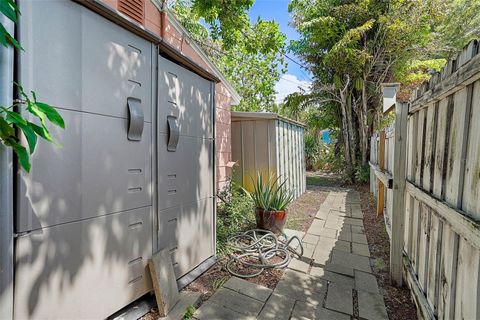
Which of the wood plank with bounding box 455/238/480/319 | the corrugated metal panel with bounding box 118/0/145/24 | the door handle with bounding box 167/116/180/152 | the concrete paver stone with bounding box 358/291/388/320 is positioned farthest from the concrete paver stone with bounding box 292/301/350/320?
the corrugated metal panel with bounding box 118/0/145/24

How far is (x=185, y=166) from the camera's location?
A: 2326mm

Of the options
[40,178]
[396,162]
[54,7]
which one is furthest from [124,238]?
[396,162]

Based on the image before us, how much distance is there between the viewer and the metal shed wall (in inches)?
207

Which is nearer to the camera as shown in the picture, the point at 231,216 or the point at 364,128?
the point at 231,216

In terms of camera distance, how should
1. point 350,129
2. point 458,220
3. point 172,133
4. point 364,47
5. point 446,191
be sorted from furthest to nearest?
point 350,129, point 364,47, point 172,133, point 446,191, point 458,220

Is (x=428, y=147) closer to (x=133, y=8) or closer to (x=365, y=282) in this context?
(x=365, y=282)

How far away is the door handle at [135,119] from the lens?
1704mm

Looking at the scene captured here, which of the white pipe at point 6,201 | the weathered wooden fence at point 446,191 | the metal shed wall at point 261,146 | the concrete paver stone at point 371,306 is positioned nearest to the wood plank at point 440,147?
the weathered wooden fence at point 446,191

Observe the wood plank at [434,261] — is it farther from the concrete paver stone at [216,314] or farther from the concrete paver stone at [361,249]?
the concrete paver stone at [361,249]

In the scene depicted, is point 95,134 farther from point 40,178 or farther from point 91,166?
point 40,178

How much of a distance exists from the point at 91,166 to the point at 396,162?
267 centimetres

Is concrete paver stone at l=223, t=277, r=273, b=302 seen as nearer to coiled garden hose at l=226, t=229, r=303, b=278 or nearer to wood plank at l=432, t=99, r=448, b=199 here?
coiled garden hose at l=226, t=229, r=303, b=278

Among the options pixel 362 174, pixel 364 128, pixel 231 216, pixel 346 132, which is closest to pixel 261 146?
Result: pixel 231 216

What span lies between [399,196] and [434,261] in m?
0.88
